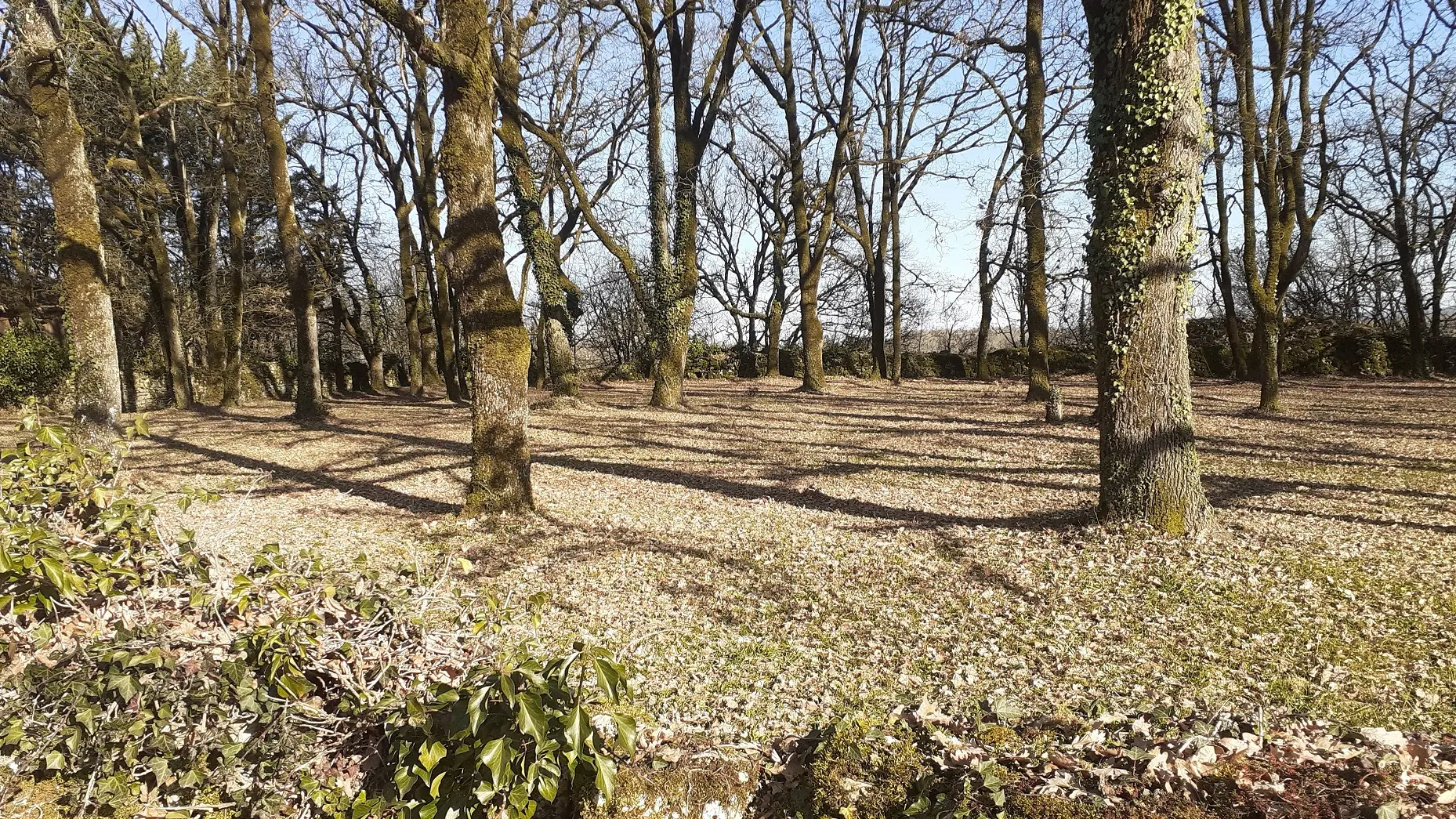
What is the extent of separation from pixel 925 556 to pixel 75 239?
894cm

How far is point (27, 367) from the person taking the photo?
15391mm

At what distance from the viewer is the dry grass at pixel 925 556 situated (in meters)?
3.79

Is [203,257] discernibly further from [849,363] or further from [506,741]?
[849,363]

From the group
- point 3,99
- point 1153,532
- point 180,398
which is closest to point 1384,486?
point 1153,532

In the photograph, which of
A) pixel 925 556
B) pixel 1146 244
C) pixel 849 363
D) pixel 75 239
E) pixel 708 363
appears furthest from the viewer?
pixel 708 363

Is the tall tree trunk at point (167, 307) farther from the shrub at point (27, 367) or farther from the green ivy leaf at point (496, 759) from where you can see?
the green ivy leaf at point (496, 759)

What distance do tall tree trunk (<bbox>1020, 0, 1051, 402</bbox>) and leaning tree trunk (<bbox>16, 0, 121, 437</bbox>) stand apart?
38.3 feet

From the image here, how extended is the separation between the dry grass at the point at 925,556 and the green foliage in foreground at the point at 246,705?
1.94 feet

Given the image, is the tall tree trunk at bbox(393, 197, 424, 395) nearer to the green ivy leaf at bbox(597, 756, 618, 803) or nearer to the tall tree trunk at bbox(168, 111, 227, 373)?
the tall tree trunk at bbox(168, 111, 227, 373)

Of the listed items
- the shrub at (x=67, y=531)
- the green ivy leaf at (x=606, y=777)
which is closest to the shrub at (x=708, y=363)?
the shrub at (x=67, y=531)

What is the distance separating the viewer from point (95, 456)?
11.3 ft

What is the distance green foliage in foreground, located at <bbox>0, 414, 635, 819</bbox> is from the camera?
2.43m

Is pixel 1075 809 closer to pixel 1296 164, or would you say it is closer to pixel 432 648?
pixel 432 648

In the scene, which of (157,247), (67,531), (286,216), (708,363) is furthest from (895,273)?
(67,531)
